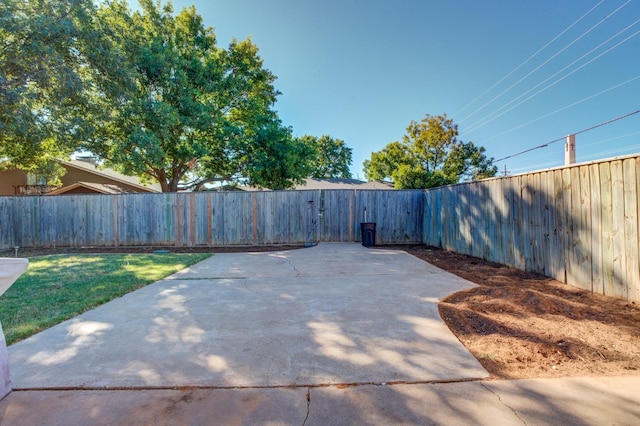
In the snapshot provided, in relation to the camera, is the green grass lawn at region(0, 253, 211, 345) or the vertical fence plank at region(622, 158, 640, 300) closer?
the green grass lawn at region(0, 253, 211, 345)

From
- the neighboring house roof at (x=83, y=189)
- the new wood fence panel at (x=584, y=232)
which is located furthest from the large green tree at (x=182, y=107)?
the new wood fence panel at (x=584, y=232)

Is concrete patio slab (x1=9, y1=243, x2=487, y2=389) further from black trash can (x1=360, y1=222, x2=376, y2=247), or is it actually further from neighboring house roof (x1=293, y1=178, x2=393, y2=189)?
neighboring house roof (x1=293, y1=178, x2=393, y2=189)

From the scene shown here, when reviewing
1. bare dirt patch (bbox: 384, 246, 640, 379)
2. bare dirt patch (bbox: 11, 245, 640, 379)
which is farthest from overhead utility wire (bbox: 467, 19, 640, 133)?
bare dirt patch (bbox: 384, 246, 640, 379)

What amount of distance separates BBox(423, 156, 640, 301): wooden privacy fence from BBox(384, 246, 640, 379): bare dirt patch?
1.14 ft

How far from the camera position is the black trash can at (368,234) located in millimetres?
9141

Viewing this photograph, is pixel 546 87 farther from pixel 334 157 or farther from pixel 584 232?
pixel 334 157

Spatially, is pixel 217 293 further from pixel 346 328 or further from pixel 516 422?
pixel 516 422

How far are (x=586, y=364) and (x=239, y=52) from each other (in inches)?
670

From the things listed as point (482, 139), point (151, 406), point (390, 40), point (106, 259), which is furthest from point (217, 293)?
point (482, 139)

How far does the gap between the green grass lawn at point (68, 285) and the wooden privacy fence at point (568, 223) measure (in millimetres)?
6339

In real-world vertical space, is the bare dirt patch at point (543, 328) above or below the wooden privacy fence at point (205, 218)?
below

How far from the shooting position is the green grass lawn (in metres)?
3.15

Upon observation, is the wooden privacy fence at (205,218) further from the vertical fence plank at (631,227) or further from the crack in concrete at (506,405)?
the crack in concrete at (506,405)

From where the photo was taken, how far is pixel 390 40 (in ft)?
35.4
